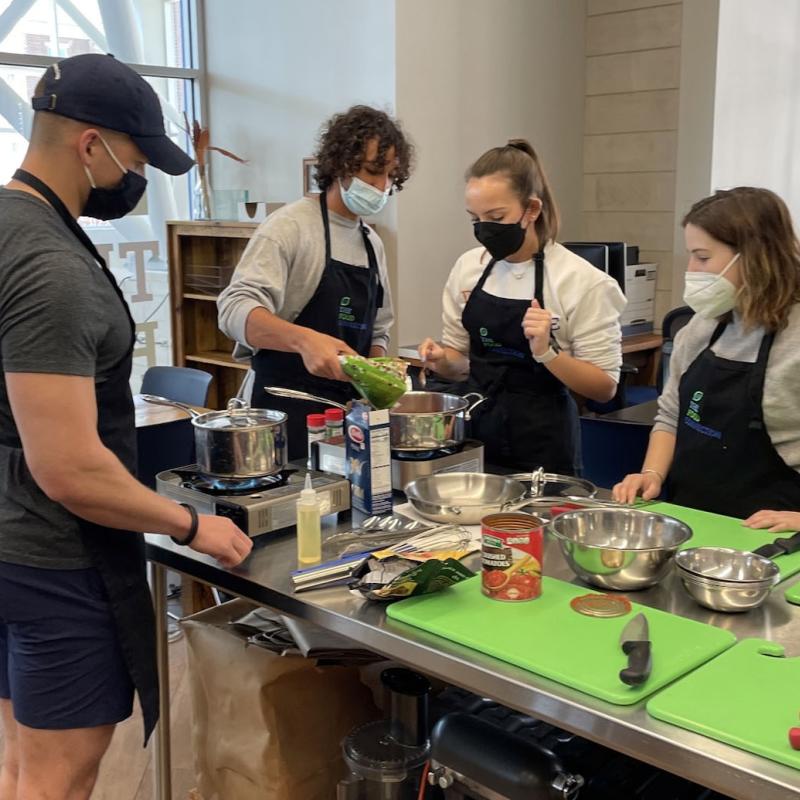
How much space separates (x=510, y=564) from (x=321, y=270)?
1.35 meters

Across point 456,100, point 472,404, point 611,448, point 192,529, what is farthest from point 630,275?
point 192,529

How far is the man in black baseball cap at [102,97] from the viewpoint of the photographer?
Result: 1455 millimetres

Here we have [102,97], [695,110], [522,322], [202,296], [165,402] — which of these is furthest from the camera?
[202,296]

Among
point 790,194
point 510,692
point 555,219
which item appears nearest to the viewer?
point 510,692

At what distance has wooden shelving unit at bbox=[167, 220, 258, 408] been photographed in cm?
481

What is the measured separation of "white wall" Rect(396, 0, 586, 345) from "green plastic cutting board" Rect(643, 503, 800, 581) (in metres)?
2.58

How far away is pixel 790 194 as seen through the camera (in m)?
4.18

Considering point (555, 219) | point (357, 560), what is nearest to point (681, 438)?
point (555, 219)

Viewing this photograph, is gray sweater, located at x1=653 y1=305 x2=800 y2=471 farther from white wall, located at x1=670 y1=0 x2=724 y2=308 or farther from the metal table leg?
white wall, located at x1=670 y1=0 x2=724 y2=308

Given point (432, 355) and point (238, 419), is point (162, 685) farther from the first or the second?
point (432, 355)

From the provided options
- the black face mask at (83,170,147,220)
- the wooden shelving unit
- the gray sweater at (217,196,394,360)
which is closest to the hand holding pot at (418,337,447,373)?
the gray sweater at (217,196,394,360)

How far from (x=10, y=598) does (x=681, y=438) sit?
4.54ft

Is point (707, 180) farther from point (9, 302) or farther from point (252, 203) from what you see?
point (9, 302)

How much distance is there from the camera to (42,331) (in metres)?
1.35
